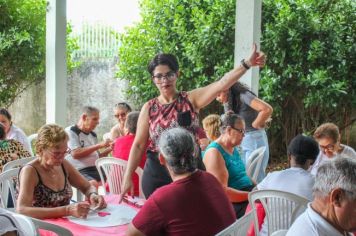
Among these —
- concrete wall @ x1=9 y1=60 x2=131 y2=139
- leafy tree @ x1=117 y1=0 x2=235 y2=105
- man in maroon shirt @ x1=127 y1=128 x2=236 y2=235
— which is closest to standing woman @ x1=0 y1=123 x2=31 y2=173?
man in maroon shirt @ x1=127 y1=128 x2=236 y2=235

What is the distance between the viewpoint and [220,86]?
11.3 feet

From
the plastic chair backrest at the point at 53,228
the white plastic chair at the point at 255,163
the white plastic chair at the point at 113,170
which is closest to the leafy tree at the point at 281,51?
the white plastic chair at the point at 255,163

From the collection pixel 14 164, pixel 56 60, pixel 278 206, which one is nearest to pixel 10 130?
pixel 56 60

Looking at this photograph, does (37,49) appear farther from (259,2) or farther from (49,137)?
(49,137)

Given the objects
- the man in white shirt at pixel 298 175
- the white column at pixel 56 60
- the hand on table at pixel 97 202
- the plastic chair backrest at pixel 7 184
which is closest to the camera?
the hand on table at pixel 97 202

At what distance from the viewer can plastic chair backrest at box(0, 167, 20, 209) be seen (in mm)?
3721

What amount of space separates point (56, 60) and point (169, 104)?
2.76 meters

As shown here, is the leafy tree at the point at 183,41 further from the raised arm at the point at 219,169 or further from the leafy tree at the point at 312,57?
the raised arm at the point at 219,169

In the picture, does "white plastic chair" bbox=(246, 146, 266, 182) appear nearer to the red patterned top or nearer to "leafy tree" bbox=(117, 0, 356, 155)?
the red patterned top

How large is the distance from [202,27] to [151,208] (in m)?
4.92

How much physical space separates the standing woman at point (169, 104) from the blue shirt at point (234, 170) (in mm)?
342

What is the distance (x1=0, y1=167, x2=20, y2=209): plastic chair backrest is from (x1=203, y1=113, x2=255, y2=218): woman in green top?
142 cm

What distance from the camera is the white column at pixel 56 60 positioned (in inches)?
230

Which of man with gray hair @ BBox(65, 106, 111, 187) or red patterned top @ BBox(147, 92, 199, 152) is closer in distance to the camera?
red patterned top @ BBox(147, 92, 199, 152)
